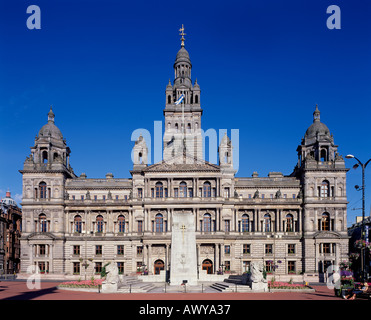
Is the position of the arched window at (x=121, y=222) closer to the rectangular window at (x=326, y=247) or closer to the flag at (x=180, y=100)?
the flag at (x=180, y=100)

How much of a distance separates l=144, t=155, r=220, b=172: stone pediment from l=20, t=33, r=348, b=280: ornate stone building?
0.60 ft

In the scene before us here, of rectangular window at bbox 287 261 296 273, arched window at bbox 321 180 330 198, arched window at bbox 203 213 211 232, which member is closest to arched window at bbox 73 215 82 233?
arched window at bbox 203 213 211 232

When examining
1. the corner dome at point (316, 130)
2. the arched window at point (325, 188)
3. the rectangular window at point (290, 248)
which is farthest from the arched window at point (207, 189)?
the corner dome at point (316, 130)

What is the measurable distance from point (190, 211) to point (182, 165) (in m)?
8.51

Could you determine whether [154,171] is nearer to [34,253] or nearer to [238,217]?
[238,217]

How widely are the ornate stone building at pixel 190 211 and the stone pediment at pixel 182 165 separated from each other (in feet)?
Result: 0.60

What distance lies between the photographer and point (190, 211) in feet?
253

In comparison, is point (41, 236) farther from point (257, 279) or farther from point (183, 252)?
point (257, 279)

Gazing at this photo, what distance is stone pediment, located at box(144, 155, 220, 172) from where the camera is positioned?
77938mm

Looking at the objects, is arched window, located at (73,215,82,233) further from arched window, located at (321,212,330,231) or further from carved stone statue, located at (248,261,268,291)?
arched window, located at (321,212,330,231)

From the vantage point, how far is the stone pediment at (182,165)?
77.9 metres

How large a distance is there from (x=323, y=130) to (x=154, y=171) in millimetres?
32577

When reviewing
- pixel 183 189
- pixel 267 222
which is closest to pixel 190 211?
pixel 183 189
